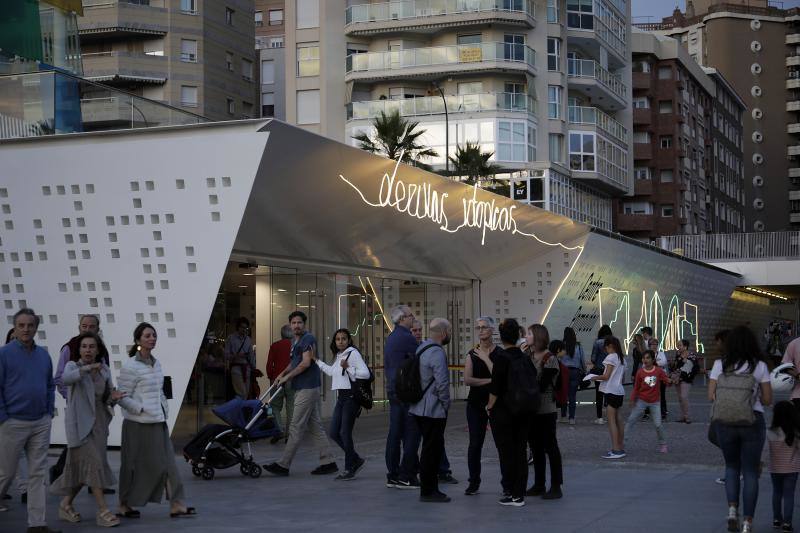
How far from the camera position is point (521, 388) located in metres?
11.1

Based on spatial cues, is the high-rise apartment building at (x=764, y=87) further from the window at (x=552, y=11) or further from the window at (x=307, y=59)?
the window at (x=307, y=59)

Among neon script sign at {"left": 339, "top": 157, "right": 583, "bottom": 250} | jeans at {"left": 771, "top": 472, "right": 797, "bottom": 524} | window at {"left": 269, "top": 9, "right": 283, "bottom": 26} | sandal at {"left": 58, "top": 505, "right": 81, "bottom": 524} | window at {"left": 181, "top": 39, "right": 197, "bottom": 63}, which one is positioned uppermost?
window at {"left": 269, "top": 9, "right": 283, "bottom": 26}

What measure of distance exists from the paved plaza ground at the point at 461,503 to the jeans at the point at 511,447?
240 mm

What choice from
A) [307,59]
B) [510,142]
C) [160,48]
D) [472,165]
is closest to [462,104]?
[510,142]

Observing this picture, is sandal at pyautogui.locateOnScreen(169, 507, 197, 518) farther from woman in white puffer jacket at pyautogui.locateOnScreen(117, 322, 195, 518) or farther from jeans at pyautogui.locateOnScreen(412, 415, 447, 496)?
jeans at pyautogui.locateOnScreen(412, 415, 447, 496)

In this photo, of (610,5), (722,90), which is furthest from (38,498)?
(722,90)

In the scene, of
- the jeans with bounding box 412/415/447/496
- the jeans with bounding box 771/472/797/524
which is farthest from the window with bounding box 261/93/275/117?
the jeans with bounding box 771/472/797/524

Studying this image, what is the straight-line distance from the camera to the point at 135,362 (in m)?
10.4

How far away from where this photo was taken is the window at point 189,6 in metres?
61.3

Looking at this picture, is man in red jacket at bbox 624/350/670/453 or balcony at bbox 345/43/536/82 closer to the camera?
man in red jacket at bbox 624/350/670/453

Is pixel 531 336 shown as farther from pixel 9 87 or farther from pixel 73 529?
pixel 9 87

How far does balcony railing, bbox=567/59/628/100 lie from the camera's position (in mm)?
59875

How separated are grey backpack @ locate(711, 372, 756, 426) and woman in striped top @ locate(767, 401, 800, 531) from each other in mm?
250

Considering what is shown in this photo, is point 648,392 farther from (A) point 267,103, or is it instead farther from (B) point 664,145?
(B) point 664,145
